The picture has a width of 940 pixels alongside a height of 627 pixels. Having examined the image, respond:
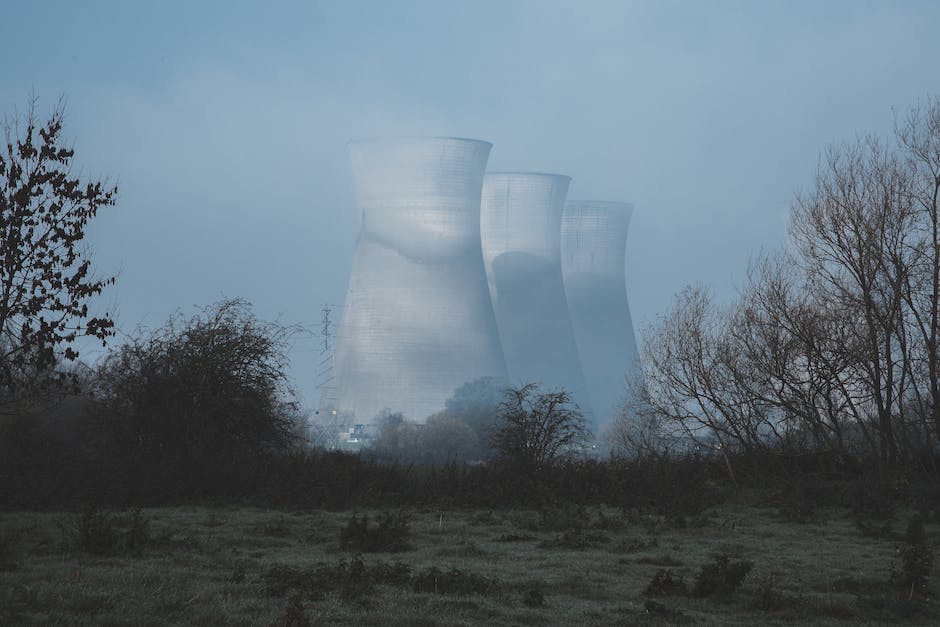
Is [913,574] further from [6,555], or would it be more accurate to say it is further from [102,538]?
[6,555]

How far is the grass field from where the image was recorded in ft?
16.0

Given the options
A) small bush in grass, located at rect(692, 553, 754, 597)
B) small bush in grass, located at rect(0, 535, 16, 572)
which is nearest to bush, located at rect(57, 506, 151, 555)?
small bush in grass, located at rect(0, 535, 16, 572)

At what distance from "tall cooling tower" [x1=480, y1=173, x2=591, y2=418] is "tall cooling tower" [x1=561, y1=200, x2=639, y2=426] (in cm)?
310

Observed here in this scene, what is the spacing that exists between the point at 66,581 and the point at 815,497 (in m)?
8.57

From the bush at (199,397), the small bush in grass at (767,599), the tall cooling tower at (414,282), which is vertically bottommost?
the small bush in grass at (767,599)

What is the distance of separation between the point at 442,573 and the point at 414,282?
74.6 feet

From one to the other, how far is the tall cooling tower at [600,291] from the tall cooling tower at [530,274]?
3.10m

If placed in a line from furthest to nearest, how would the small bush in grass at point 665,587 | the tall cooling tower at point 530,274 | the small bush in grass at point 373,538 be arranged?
1. the tall cooling tower at point 530,274
2. the small bush in grass at point 373,538
3. the small bush in grass at point 665,587

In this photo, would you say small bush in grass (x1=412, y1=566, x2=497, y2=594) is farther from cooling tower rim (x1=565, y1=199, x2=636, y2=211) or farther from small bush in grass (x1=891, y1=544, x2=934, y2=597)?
cooling tower rim (x1=565, y1=199, x2=636, y2=211)

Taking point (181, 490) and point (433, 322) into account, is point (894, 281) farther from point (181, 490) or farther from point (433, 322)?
point (433, 322)

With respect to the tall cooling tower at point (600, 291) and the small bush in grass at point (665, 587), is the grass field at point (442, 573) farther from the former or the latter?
the tall cooling tower at point (600, 291)

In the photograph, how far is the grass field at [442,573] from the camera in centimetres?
488

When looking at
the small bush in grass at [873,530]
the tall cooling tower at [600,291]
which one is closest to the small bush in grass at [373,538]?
the small bush in grass at [873,530]

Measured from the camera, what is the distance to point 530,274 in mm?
33750
